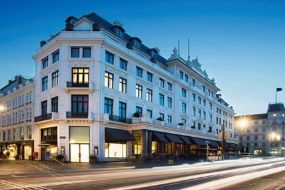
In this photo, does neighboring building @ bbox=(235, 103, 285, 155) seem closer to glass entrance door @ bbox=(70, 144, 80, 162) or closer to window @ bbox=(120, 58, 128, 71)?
window @ bbox=(120, 58, 128, 71)

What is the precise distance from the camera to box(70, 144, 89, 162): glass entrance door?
39062 millimetres

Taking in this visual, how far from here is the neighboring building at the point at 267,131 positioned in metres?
122

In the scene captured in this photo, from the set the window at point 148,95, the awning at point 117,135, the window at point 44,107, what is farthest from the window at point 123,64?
the window at point 44,107

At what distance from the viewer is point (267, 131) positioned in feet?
409

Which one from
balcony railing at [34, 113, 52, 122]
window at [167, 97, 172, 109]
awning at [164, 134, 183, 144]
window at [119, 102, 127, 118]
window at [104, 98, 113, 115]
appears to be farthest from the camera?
window at [167, 97, 172, 109]

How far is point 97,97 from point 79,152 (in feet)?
23.6

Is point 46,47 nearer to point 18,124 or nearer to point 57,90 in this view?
point 57,90

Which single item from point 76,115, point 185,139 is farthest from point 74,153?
point 185,139

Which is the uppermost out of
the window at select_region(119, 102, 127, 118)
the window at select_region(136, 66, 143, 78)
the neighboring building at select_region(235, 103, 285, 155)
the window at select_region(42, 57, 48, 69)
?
the window at select_region(42, 57, 48, 69)


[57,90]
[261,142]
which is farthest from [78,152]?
[261,142]

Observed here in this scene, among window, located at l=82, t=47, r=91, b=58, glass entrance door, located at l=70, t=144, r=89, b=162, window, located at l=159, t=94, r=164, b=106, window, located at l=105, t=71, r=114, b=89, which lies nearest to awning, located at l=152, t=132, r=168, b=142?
window, located at l=159, t=94, r=164, b=106

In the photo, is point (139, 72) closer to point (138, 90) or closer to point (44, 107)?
point (138, 90)

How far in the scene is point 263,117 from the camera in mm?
127188

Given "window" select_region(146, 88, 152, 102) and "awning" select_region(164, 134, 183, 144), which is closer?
"awning" select_region(164, 134, 183, 144)
